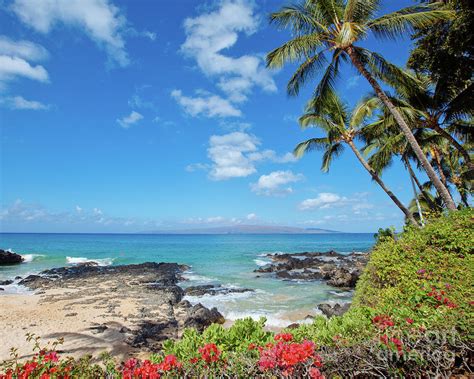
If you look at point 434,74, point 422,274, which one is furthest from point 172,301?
point 434,74

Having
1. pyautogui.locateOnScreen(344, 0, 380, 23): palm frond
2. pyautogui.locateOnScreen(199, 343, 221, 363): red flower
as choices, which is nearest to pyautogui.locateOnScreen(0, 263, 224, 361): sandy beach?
pyautogui.locateOnScreen(199, 343, 221, 363): red flower

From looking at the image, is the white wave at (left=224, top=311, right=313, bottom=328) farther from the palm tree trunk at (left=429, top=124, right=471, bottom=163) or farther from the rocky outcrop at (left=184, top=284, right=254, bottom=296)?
the palm tree trunk at (left=429, top=124, right=471, bottom=163)

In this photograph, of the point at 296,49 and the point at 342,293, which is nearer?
the point at 296,49

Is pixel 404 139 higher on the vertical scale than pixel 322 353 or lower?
higher

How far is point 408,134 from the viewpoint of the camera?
1104 centimetres

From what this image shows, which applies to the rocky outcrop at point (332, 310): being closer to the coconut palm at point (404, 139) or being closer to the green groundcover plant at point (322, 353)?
the green groundcover plant at point (322, 353)

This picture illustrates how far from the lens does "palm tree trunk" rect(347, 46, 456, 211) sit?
10945mm

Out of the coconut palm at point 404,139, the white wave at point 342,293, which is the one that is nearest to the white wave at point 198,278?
the white wave at point 342,293

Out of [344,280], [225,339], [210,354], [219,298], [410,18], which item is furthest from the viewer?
[344,280]

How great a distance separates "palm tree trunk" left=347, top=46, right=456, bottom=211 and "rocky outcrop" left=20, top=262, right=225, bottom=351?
35.2 feet

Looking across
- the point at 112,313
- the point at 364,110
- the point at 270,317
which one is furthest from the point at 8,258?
the point at 364,110

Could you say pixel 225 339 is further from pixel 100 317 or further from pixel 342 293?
pixel 342 293

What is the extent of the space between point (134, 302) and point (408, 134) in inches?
651

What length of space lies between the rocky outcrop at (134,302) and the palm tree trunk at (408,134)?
10723mm
